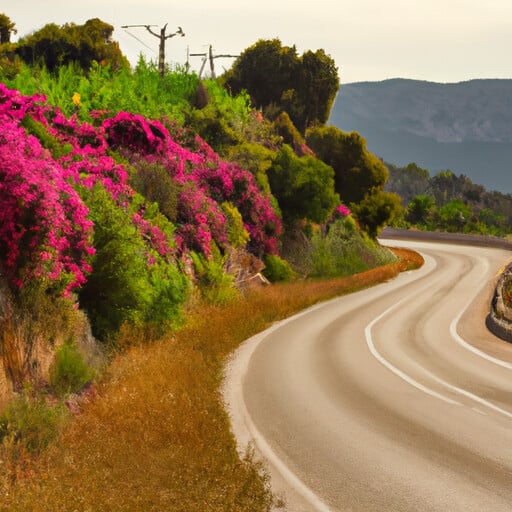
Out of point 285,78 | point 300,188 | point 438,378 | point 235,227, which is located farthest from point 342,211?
point 438,378

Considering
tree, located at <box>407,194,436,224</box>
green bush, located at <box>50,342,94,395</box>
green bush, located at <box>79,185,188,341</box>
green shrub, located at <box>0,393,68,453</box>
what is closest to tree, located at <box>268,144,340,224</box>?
green bush, located at <box>79,185,188,341</box>

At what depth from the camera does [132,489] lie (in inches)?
314

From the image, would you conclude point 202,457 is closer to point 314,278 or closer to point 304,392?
point 304,392

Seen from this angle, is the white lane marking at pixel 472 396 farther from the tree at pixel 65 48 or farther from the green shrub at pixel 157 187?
the tree at pixel 65 48

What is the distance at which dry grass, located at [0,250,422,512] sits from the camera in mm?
7637

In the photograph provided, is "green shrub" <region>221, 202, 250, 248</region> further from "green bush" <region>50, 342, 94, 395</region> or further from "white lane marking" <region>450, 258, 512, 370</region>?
"green bush" <region>50, 342, 94, 395</region>

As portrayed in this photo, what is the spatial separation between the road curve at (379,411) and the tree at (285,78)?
30.7 meters

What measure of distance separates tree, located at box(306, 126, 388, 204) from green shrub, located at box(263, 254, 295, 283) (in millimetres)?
14643

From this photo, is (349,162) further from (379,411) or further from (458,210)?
(458,210)

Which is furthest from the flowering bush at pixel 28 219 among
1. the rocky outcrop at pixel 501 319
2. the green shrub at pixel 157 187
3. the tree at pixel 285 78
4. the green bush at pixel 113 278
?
the tree at pixel 285 78

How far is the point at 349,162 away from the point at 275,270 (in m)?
16.1

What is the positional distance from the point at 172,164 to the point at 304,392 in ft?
53.5

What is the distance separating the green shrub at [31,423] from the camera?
31.9 ft

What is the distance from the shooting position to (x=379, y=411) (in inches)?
508
